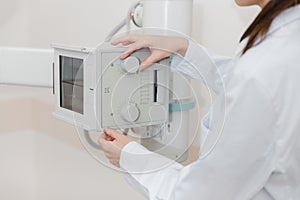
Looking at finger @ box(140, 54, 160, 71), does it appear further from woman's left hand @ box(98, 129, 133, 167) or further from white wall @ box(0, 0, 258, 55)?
white wall @ box(0, 0, 258, 55)

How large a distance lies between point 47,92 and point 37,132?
18 centimetres

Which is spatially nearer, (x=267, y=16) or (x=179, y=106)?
(x=267, y=16)

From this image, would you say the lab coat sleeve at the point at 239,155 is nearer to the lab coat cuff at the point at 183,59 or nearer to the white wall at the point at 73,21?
the lab coat cuff at the point at 183,59

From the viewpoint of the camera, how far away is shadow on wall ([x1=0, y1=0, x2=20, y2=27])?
6.11 ft

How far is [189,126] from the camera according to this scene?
3.78 feet

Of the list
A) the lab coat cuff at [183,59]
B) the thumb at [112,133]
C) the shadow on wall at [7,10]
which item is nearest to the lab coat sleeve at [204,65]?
the lab coat cuff at [183,59]

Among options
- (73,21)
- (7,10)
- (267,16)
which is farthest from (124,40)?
(7,10)

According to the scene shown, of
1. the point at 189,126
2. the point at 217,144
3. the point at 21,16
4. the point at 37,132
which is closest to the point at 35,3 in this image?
the point at 21,16

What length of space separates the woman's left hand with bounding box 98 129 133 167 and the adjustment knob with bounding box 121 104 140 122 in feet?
0.13

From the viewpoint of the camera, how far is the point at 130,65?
37.0 inches

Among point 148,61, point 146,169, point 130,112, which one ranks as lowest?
point 146,169

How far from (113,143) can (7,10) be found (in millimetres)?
1133

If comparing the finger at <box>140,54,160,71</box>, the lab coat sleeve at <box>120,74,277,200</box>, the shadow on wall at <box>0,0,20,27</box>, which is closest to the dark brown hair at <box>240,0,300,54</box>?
the lab coat sleeve at <box>120,74,277,200</box>

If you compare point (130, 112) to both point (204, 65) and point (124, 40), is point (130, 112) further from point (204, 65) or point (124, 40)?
point (204, 65)
